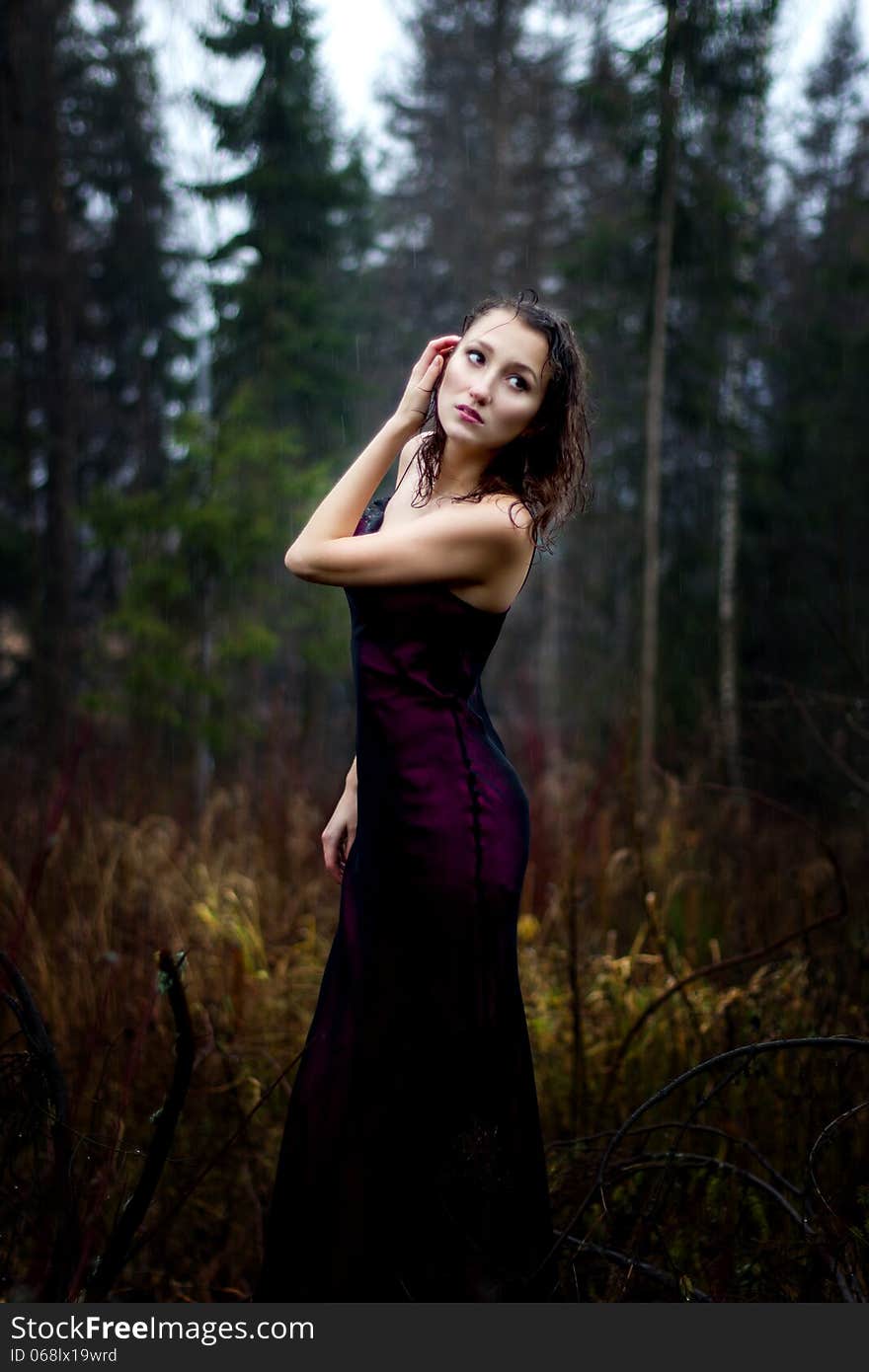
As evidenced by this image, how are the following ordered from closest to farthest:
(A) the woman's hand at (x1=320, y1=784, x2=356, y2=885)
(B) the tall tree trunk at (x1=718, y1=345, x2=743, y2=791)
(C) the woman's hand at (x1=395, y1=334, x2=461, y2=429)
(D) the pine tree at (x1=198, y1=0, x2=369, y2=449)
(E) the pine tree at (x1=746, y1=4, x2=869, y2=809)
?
(C) the woman's hand at (x1=395, y1=334, x2=461, y2=429), (A) the woman's hand at (x1=320, y1=784, x2=356, y2=885), (E) the pine tree at (x1=746, y1=4, x2=869, y2=809), (B) the tall tree trunk at (x1=718, y1=345, x2=743, y2=791), (D) the pine tree at (x1=198, y1=0, x2=369, y2=449)

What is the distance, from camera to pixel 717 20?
7.92 meters

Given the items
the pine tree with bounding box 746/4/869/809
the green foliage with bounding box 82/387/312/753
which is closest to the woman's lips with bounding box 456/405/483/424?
the pine tree with bounding box 746/4/869/809

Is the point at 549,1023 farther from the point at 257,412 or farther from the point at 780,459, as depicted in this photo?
the point at 780,459

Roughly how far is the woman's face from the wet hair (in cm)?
4

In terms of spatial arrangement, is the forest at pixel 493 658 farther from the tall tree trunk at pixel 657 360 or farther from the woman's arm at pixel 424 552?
the woman's arm at pixel 424 552

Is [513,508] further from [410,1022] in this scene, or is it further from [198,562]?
[198,562]

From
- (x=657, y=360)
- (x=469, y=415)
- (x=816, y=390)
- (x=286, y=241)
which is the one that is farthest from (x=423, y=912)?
(x=816, y=390)

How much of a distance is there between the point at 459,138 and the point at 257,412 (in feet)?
34.4

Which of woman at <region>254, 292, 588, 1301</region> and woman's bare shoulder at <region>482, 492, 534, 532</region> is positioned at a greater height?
woman's bare shoulder at <region>482, 492, 534, 532</region>

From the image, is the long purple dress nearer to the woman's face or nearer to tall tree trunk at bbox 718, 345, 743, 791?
the woman's face

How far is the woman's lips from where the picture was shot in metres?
2.03

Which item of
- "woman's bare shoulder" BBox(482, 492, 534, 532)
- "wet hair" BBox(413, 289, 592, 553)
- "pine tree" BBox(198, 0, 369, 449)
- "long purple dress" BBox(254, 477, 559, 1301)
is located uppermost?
"pine tree" BBox(198, 0, 369, 449)

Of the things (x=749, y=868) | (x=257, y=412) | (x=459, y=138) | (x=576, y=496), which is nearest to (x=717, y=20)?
(x=257, y=412)

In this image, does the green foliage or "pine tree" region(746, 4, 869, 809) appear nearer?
the green foliage
